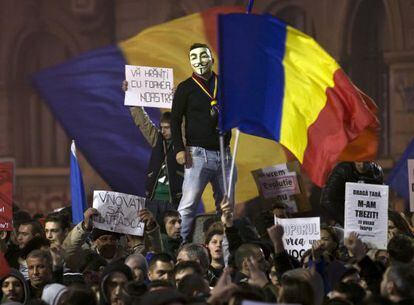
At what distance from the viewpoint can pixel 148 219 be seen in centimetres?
1243

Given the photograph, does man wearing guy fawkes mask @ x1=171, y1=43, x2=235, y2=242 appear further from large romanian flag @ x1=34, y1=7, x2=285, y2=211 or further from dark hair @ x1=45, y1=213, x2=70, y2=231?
large romanian flag @ x1=34, y1=7, x2=285, y2=211

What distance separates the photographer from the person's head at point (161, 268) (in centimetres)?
1061

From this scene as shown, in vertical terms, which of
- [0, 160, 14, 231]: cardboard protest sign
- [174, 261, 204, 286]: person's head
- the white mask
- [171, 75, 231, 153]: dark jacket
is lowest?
[174, 261, 204, 286]: person's head

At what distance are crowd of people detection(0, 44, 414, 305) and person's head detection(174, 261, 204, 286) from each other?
0.04ft

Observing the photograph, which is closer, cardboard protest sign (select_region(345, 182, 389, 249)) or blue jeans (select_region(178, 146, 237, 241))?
cardboard protest sign (select_region(345, 182, 389, 249))

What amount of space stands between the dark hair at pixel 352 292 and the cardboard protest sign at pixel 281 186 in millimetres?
4965

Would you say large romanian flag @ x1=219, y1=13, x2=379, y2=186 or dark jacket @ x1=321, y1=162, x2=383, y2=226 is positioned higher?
large romanian flag @ x1=219, y1=13, x2=379, y2=186

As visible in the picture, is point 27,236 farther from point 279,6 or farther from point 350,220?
point 279,6

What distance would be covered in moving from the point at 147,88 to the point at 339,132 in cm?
283

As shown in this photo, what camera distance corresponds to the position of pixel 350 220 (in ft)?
40.2

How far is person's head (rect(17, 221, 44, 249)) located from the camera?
1245 centimetres

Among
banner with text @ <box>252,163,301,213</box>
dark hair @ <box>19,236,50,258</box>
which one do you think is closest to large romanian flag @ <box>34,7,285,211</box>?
banner with text @ <box>252,163,301,213</box>

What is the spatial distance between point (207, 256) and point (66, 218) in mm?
2206

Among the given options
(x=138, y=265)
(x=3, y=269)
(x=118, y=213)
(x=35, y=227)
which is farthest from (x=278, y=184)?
(x=3, y=269)
